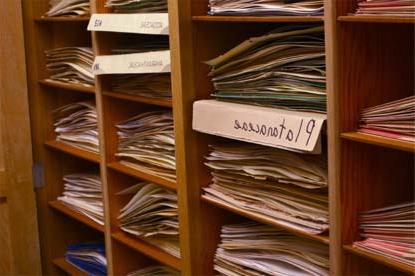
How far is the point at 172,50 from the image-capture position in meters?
1.95

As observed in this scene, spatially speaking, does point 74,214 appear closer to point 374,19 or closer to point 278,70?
point 278,70

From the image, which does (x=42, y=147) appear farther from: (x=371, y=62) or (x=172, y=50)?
(x=371, y=62)

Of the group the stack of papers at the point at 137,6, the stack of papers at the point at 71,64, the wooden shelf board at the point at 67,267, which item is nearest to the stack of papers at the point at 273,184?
the stack of papers at the point at 137,6

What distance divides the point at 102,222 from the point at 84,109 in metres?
0.45

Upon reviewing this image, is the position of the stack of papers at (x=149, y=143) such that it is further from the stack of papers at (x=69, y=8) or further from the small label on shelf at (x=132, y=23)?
the stack of papers at (x=69, y=8)

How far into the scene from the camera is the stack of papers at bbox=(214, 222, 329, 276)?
1.78 metres

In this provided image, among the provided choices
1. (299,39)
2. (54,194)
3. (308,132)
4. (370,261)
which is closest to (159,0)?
(299,39)

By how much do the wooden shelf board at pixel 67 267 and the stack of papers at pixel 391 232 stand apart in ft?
4.92

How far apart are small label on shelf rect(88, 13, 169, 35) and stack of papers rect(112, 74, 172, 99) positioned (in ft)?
0.60

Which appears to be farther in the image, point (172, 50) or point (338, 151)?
point (172, 50)

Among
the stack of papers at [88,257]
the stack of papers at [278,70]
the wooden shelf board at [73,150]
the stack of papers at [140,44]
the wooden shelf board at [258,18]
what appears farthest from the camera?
the stack of papers at [88,257]

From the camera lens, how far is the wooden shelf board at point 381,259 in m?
1.43

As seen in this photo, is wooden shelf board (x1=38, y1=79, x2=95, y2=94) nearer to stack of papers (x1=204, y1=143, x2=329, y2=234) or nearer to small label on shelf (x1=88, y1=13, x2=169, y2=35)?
small label on shelf (x1=88, y1=13, x2=169, y2=35)

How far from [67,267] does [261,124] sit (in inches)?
58.2
